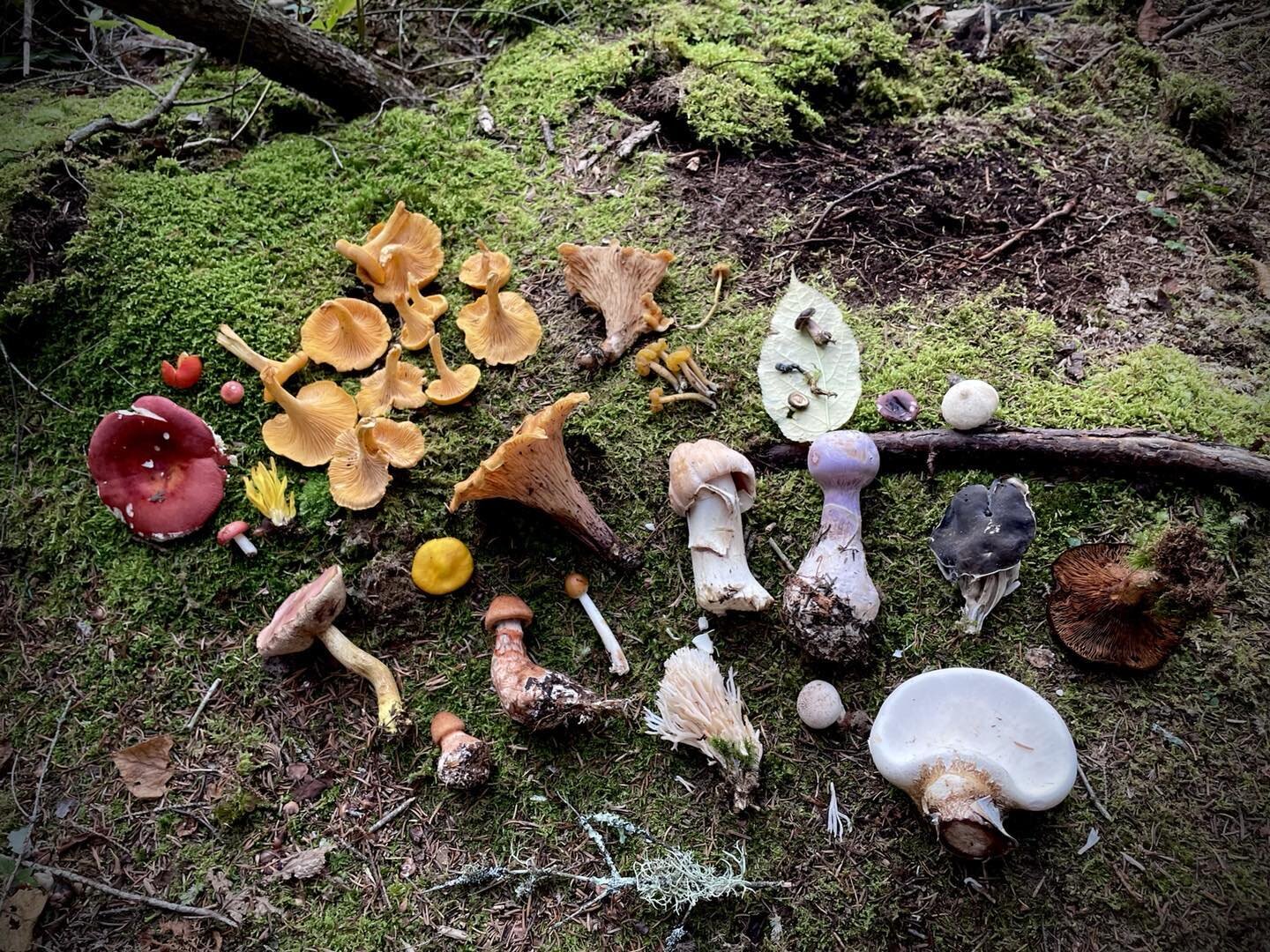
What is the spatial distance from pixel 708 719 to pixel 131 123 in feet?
16.2

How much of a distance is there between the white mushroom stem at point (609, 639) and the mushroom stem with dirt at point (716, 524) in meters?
0.40

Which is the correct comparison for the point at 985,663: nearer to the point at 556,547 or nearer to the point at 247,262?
the point at 556,547

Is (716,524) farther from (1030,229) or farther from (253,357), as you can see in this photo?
(1030,229)

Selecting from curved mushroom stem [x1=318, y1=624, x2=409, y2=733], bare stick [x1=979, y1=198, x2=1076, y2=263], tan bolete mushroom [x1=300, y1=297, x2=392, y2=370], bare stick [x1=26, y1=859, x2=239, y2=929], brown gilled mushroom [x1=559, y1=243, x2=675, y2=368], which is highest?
bare stick [x1=979, y1=198, x2=1076, y2=263]

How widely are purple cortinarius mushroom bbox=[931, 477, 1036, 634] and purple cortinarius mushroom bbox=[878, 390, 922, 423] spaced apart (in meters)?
0.47

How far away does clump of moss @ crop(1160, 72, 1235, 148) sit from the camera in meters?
4.68

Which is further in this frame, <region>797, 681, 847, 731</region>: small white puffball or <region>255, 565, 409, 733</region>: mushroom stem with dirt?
<region>255, 565, 409, 733</region>: mushroom stem with dirt

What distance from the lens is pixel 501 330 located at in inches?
156

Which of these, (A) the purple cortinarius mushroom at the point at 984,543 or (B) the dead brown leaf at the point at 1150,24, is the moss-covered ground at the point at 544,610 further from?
(B) the dead brown leaf at the point at 1150,24

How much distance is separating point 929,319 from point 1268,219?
2.14 metres

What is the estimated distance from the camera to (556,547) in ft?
11.7

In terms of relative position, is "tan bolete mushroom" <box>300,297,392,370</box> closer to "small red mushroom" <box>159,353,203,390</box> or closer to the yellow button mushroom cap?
"small red mushroom" <box>159,353,203,390</box>

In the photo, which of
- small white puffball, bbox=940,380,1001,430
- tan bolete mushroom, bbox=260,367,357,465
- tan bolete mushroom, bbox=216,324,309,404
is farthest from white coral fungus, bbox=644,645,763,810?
tan bolete mushroom, bbox=216,324,309,404

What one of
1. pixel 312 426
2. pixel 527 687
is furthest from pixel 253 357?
pixel 527 687
